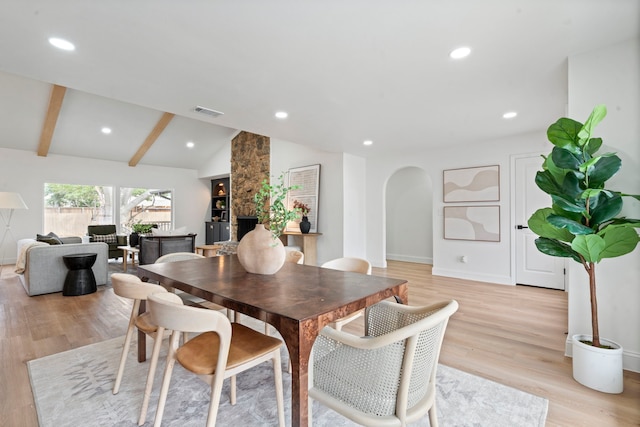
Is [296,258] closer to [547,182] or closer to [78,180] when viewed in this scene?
[547,182]

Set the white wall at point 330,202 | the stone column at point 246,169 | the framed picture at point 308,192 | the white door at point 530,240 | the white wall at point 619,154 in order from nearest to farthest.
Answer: the white wall at point 619,154
the white door at point 530,240
the white wall at point 330,202
the framed picture at point 308,192
the stone column at point 246,169

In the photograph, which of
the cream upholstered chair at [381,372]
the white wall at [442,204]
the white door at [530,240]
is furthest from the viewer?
the white wall at [442,204]

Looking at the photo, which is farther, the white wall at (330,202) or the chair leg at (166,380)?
the white wall at (330,202)

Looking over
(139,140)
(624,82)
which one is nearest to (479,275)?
(624,82)

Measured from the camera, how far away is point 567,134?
2.00 metres

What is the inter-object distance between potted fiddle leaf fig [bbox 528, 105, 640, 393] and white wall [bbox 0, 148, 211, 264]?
955cm

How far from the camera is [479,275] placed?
16.5 feet

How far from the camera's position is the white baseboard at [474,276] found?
15.7ft

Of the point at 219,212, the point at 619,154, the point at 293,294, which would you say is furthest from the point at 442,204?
the point at 219,212

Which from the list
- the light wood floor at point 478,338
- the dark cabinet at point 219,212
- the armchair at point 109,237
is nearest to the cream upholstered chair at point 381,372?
the light wood floor at point 478,338

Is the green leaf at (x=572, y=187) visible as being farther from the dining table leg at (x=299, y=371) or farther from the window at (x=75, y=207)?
the window at (x=75, y=207)

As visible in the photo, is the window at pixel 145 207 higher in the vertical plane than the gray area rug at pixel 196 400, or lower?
higher

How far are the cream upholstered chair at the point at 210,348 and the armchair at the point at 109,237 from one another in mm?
6502

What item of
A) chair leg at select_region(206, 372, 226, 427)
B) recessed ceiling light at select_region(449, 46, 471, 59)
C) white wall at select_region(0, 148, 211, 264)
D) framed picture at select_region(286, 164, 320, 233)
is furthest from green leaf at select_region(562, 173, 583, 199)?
white wall at select_region(0, 148, 211, 264)
